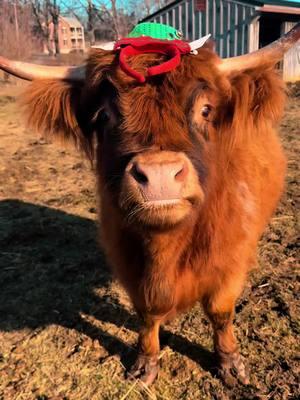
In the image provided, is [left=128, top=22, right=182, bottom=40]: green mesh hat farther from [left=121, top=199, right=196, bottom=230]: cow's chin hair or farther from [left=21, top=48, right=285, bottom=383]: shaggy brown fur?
[left=121, top=199, right=196, bottom=230]: cow's chin hair

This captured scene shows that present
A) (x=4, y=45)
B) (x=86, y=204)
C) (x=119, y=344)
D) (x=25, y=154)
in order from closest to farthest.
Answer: (x=119, y=344) → (x=86, y=204) → (x=25, y=154) → (x=4, y=45)

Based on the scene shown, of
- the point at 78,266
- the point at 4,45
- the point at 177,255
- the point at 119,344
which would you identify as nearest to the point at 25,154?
the point at 78,266

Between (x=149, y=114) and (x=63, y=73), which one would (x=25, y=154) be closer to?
(x=63, y=73)

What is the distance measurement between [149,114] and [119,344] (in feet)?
5.85

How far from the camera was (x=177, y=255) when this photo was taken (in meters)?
2.36

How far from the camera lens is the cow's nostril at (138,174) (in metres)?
1.73

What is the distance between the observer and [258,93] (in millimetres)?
2301

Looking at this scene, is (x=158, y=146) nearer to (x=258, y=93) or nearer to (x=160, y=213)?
(x=160, y=213)

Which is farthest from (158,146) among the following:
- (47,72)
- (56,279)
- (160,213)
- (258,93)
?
(56,279)

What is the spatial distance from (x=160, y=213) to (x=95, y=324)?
1714mm

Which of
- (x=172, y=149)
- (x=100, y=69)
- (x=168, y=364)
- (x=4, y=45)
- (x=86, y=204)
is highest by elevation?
(x=4, y=45)

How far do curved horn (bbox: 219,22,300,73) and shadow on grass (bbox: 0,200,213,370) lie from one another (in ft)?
5.87

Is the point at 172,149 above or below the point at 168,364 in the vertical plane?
above

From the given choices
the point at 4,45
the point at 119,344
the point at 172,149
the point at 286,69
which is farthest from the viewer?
the point at 4,45
